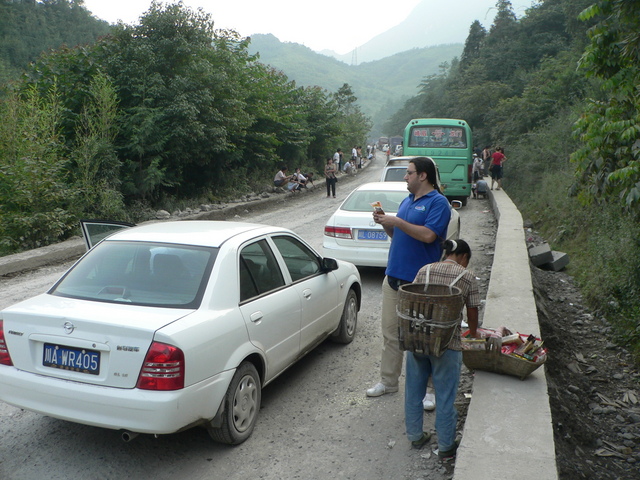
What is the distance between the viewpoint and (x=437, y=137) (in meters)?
20.8

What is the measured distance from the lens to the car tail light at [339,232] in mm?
8805

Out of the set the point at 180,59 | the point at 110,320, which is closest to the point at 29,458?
the point at 110,320

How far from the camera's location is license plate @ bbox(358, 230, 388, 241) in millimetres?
8633

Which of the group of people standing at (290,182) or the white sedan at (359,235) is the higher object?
the white sedan at (359,235)

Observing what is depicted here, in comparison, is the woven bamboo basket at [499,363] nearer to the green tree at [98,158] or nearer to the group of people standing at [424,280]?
the group of people standing at [424,280]

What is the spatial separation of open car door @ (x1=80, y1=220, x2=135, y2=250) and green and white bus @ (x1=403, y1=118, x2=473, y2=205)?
15590mm

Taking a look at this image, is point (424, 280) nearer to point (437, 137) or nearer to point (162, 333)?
point (162, 333)

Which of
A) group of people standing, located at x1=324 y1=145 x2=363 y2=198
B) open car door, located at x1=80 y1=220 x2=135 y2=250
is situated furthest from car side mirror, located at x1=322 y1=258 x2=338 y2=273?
group of people standing, located at x1=324 y1=145 x2=363 y2=198

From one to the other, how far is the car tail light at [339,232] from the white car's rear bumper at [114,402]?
5346mm

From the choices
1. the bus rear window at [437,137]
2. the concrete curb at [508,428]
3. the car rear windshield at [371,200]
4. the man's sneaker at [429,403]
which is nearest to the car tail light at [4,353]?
the concrete curb at [508,428]

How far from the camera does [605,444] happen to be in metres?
4.67

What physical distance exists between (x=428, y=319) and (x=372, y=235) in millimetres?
5281

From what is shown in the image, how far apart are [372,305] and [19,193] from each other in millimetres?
8353

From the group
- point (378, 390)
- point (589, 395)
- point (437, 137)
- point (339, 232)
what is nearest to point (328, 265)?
point (378, 390)
